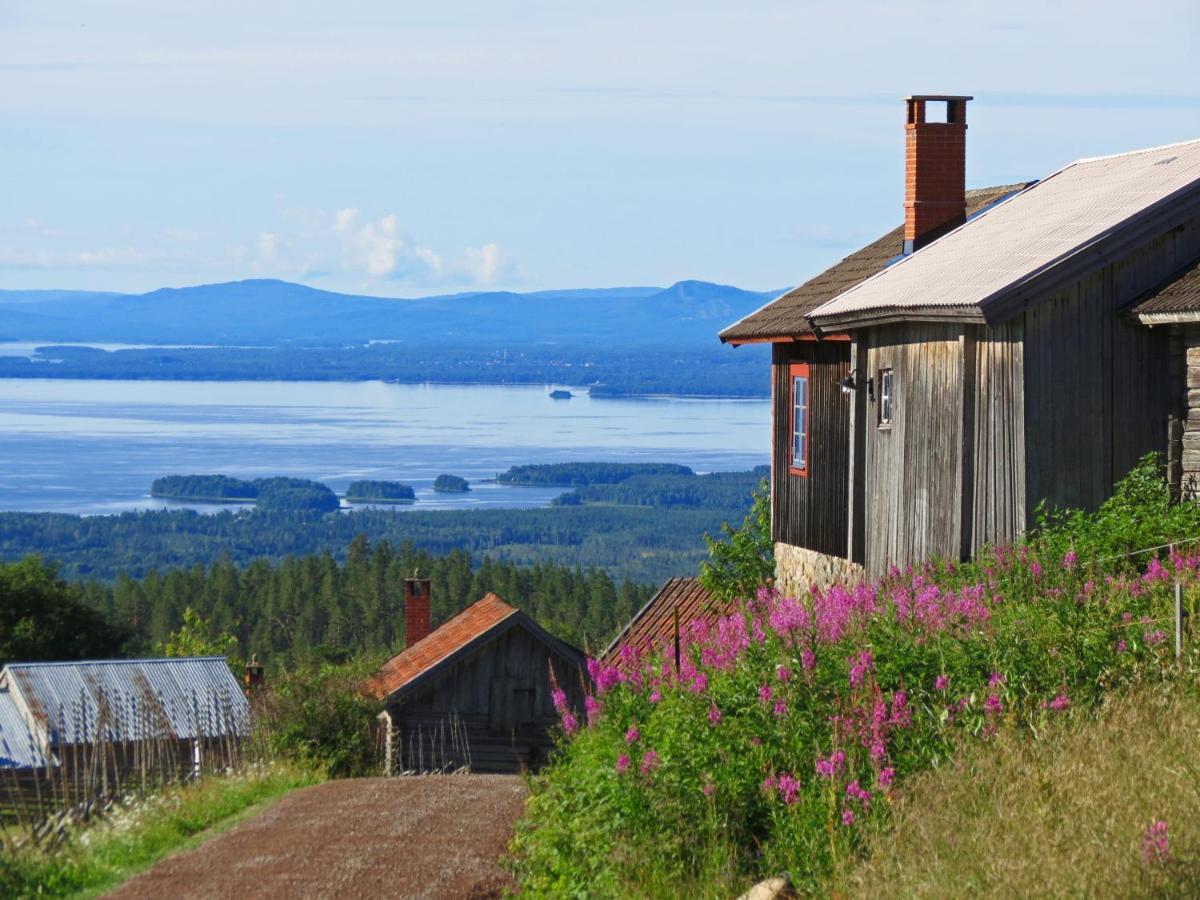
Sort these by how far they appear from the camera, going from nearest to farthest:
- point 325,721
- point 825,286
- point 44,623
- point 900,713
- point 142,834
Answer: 1. point 900,713
2. point 142,834
3. point 825,286
4. point 325,721
5. point 44,623

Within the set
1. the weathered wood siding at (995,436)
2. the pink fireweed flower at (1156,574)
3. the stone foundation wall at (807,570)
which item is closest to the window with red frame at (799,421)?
the stone foundation wall at (807,570)

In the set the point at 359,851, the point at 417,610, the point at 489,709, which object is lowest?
the point at 489,709

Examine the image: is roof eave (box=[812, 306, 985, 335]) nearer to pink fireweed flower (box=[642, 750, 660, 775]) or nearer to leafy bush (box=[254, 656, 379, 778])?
pink fireweed flower (box=[642, 750, 660, 775])

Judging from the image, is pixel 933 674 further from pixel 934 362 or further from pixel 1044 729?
pixel 934 362

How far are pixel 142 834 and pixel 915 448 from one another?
323 inches

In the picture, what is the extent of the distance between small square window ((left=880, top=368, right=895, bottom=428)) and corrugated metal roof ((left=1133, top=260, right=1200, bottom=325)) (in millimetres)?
3088

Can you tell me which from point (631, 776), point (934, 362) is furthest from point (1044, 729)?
point (934, 362)

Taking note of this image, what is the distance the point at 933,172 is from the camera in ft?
67.8

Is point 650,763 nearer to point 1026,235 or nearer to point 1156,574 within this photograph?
point 1156,574

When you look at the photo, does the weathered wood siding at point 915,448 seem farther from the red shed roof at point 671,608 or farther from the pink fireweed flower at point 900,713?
the red shed roof at point 671,608

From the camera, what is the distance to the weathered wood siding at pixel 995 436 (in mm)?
15164

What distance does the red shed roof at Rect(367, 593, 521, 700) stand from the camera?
3108cm

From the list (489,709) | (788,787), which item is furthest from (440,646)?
(788,787)

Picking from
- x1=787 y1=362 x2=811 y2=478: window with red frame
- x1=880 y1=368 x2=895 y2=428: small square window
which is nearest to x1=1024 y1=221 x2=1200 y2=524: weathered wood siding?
x1=880 y1=368 x2=895 y2=428: small square window
